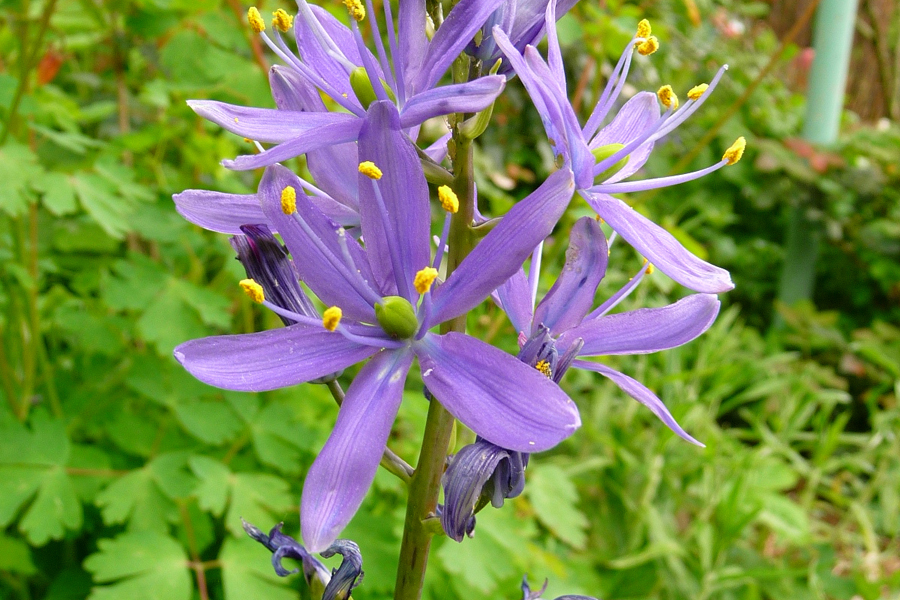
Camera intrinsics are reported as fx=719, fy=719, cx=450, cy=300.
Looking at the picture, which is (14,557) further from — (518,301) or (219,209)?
(518,301)

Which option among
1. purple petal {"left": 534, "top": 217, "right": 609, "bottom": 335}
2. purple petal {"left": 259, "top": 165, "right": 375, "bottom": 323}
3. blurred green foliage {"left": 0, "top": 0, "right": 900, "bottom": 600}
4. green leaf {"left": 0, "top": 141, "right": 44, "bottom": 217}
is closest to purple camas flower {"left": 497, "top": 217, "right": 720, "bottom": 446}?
purple petal {"left": 534, "top": 217, "right": 609, "bottom": 335}

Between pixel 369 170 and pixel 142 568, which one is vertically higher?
pixel 369 170

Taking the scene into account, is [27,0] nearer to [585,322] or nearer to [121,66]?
[121,66]

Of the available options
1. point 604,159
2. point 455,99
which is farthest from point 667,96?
point 455,99

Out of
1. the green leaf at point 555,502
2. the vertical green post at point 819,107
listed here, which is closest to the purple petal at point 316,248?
the green leaf at point 555,502

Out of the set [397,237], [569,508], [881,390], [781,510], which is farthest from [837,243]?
[397,237]

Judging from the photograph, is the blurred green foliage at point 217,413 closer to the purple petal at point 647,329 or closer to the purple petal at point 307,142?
the purple petal at point 647,329
